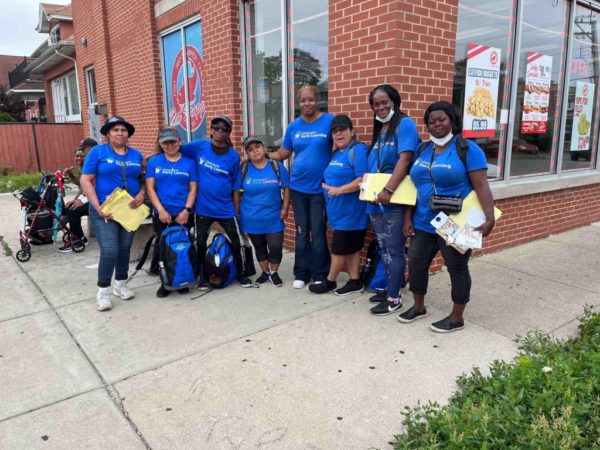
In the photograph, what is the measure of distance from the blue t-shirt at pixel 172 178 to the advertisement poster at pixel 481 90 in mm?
3097

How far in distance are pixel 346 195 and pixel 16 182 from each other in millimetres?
12519

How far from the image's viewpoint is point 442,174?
332cm

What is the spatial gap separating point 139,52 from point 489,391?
8.58 meters

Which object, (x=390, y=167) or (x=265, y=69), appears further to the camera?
(x=265, y=69)

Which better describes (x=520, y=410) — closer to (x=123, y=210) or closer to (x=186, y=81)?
(x=123, y=210)

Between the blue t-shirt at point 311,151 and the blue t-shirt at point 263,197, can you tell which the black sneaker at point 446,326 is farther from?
the blue t-shirt at point 263,197

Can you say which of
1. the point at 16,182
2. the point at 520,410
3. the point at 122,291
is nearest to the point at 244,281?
the point at 122,291

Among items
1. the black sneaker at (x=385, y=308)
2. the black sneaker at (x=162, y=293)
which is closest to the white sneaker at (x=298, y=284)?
the black sneaker at (x=385, y=308)

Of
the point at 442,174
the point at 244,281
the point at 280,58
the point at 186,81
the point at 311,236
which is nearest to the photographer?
the point at 442,174

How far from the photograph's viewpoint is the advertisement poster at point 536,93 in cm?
602

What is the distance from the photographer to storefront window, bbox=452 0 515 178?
5094 mm

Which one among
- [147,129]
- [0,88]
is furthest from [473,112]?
[0,88]

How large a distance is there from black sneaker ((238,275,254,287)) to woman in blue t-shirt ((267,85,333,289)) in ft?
1.55

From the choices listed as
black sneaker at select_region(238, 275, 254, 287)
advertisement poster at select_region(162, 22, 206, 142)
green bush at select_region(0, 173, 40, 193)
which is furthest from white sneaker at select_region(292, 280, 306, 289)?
green bush at select_region(0, 173, 40, 193)
